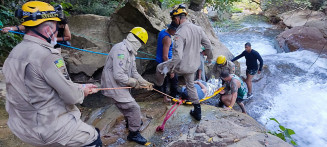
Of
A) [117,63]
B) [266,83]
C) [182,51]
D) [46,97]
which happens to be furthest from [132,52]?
[266,83]

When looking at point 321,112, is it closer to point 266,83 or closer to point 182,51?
point 266,83

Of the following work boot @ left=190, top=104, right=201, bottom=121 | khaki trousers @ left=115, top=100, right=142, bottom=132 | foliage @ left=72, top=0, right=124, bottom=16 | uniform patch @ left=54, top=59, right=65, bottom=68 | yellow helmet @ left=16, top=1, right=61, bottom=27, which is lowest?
work boot @ left=190, top=104, right=201, bottom=121

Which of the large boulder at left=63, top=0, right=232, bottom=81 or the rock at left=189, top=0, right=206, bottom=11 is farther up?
the rock at left=189, top=0, right=206, bottom=11

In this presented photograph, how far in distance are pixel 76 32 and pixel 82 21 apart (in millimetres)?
385

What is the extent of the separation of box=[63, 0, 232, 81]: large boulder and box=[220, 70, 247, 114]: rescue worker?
2009mm

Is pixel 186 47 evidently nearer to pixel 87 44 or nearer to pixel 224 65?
pixel 224 65

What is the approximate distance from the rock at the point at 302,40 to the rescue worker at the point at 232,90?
6.74 metres

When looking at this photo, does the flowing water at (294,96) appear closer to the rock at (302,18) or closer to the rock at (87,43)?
the rock at (87,43)

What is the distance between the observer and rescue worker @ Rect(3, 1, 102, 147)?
1820 mm

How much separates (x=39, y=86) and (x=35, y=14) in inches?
23.9

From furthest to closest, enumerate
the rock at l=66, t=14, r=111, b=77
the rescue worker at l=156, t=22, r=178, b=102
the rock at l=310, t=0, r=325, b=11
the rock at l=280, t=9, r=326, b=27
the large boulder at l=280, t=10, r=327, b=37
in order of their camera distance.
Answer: the rock at l=310, t=0, r=325, b=11 → the rock at l=280, t=9, r=326, b=27 → the large boulder at l=280, t=10, r=327, b=37 → the rock at l=66, t=14, r=111, b=77 → the rescue worker at l=156, t=22, r=178, b=102

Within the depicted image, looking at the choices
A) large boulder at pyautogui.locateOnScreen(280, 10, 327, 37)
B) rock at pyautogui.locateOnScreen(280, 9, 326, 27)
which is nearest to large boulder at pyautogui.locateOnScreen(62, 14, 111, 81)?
large boulder at pyautogui.locateOnScreen(280, 10, 327, 37)

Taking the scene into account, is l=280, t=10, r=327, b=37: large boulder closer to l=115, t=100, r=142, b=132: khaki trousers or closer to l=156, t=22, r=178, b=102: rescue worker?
l=156, t=22, r=178, b=102: rescue worker

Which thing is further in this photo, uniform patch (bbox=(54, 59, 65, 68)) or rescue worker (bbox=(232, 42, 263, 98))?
rescue worker (bbox=(232, 42, 263, 98))
